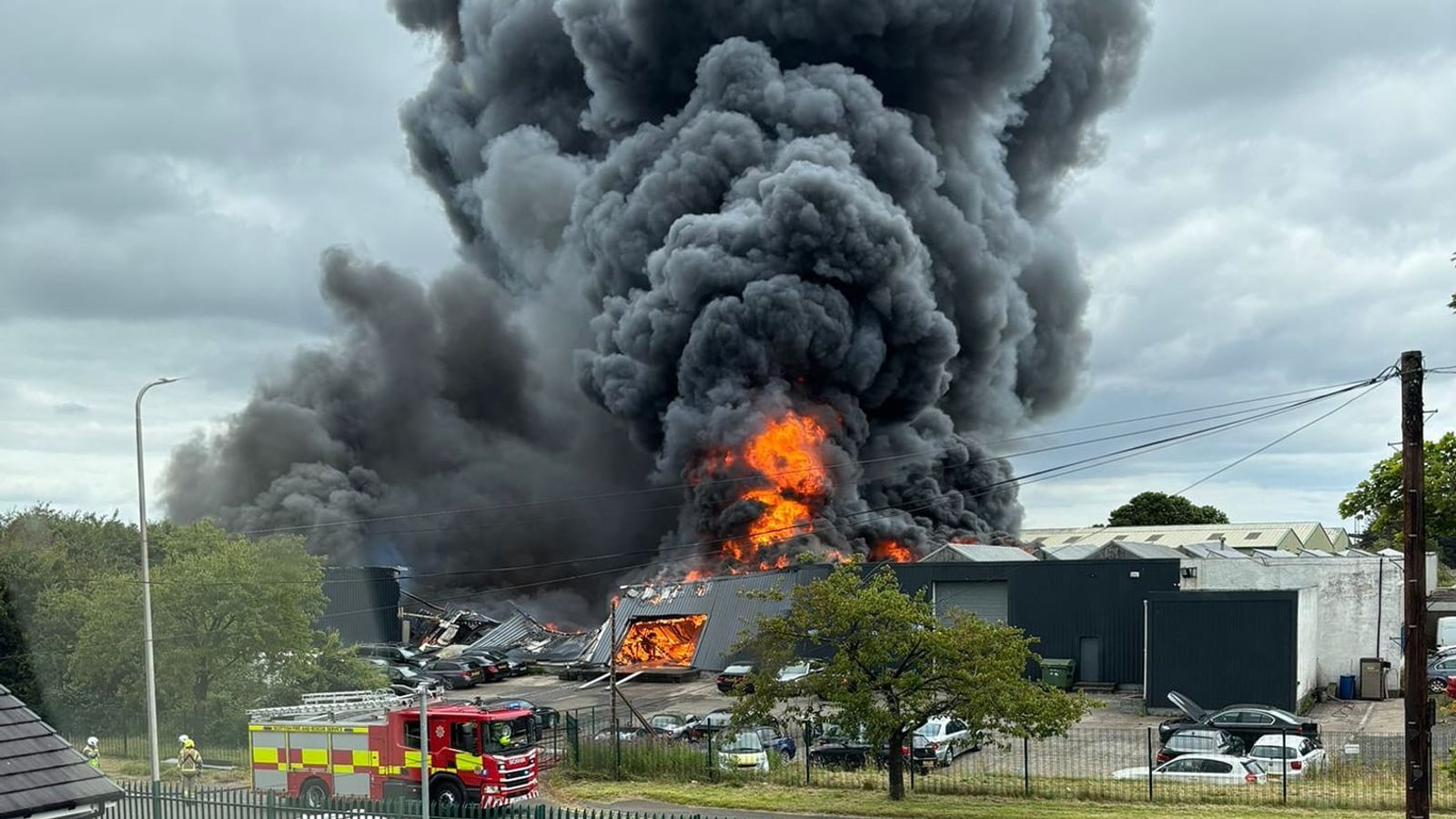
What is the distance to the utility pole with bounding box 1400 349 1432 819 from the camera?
1794 centimetres

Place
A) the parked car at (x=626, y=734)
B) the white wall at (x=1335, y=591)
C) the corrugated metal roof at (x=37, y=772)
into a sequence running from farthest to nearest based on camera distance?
the white wall at (x=1335, y=591) → the parked car at (x=626, y=734) → the corrugated metal roof at (x=37, y=772)

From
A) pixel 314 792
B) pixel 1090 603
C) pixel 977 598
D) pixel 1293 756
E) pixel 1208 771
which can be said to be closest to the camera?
pixel 314 792

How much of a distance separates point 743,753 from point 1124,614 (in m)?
18.3

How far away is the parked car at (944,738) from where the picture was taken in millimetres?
29406

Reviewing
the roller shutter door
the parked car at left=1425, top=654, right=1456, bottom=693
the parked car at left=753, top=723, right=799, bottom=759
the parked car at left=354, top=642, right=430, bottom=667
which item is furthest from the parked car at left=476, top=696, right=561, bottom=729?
the parked car at left=1425, top=654, right=1456, bottom=693

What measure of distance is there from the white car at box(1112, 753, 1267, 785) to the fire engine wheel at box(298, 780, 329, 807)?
15.7m

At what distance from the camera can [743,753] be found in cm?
2914

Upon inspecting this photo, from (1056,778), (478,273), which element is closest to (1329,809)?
(1056,778)

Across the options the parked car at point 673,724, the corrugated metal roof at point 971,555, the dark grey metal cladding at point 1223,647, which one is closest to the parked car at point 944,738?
the parked car at point 673,724

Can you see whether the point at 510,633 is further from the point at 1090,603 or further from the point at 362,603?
the point at 1090,603

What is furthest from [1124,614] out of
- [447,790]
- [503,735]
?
[447,790]

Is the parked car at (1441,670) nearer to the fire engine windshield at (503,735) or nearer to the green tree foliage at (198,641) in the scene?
the fire engine windshield at (503,735)

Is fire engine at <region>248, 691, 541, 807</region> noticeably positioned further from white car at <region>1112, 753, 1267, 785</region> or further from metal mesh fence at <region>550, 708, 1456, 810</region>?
white car at <region>1112, 753, 1267, 785</region>

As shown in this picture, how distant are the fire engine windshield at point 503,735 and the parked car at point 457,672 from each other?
79.0ft
